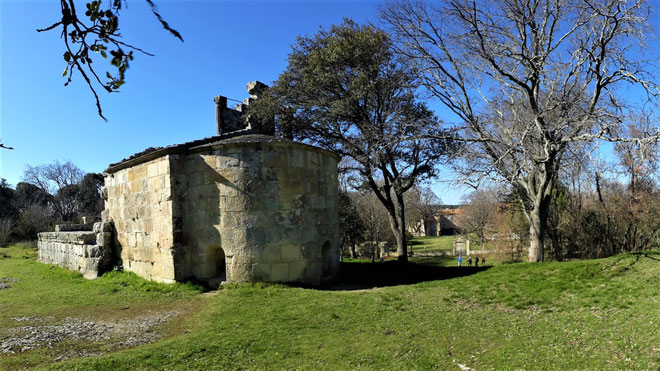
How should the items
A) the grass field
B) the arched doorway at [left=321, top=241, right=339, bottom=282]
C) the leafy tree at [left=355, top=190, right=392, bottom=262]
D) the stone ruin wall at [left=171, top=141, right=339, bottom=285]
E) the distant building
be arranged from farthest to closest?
the distant building < the leafy tree at [left=355, top=190, right=392, bottom=262] < the arched doorway at [left=321, top=241, right=339, bottom=282] < the stone ruin wall at [left=171, top=141, right=339, bottom=285] < the grass field

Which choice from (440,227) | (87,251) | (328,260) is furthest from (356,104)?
(440,227)

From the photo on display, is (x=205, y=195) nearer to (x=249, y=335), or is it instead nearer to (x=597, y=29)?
(x=249, y=335)

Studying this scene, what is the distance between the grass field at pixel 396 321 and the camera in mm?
4820

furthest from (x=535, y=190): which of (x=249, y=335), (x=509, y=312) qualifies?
(x=249, y=335)

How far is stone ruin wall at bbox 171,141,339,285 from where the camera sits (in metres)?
9.22

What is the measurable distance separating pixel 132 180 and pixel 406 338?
30.8 ft

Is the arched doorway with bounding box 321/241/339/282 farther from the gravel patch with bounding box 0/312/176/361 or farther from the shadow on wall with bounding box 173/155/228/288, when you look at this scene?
the gravel patch with bounding box 0/312/176/361

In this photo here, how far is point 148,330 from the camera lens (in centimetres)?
646

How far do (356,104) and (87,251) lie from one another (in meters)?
10.9

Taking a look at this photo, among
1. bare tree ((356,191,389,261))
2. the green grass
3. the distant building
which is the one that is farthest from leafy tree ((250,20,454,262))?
the distant building

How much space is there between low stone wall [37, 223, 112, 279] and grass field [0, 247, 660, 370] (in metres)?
1.72

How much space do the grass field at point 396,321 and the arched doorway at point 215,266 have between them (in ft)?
1.79

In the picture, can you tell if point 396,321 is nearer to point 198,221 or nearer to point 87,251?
point 198,221

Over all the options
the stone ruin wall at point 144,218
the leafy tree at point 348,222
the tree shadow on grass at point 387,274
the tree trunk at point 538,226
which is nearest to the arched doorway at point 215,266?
the stone ruin wall at point 144,218
